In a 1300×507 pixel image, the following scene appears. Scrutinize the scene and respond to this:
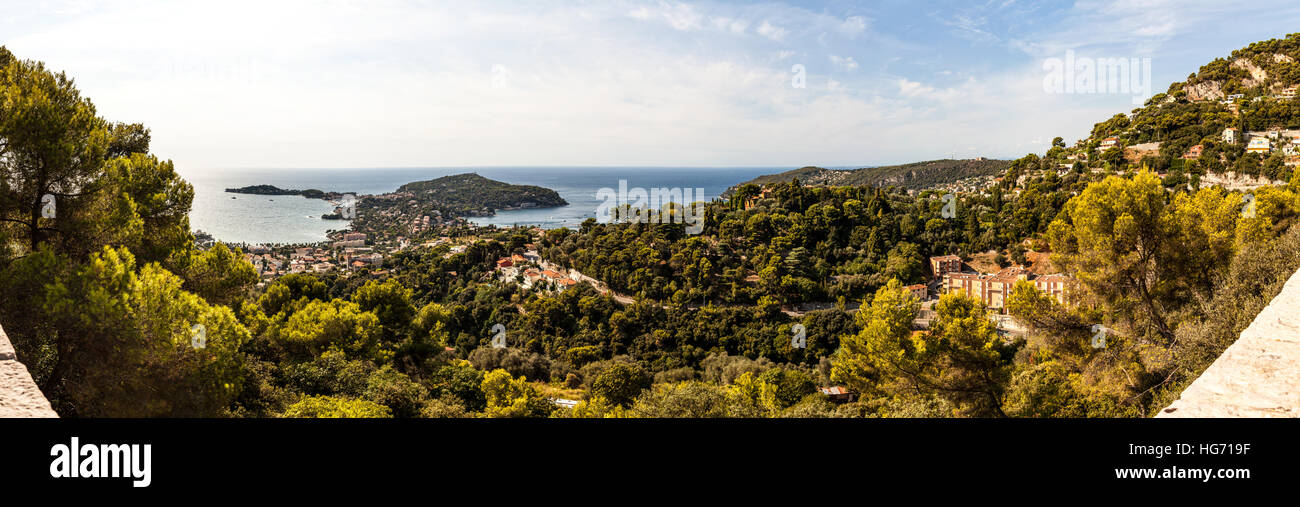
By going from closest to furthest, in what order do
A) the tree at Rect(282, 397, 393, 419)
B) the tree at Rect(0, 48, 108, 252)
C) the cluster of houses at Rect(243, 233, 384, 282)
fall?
the tree at Rect(0, 48, 108, 252)
the tree at Rect(282, 397, 393, 419)
the cluster of houses at Rect(243, 233, 384, 282)

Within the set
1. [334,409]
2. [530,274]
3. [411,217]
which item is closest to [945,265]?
[530,274]

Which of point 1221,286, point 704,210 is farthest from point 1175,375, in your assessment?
point 704,210

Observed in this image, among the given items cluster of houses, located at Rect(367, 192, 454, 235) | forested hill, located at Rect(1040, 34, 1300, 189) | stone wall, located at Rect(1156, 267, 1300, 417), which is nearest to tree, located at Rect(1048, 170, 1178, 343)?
stone wall, located at Rect(1156, 267, 1300, 417)

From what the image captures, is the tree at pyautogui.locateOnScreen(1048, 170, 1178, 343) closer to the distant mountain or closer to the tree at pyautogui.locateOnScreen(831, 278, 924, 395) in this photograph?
the tree at pyautogui.locateOnScreen(831, 278, 924, 395)

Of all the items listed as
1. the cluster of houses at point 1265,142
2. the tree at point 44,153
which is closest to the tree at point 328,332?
the tree at point 44,153

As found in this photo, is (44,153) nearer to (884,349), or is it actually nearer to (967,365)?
(884,349)
